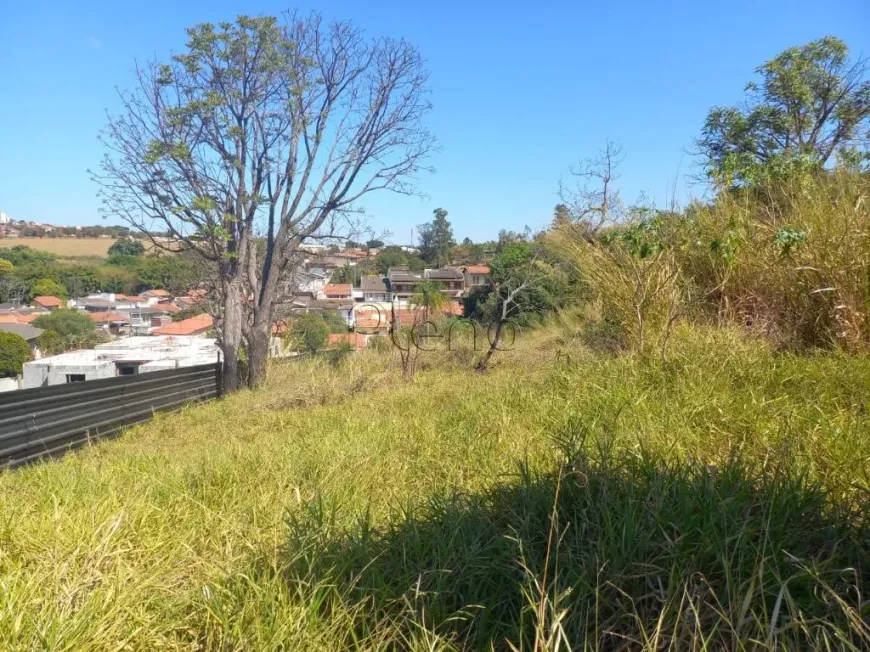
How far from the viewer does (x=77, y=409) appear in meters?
6.39

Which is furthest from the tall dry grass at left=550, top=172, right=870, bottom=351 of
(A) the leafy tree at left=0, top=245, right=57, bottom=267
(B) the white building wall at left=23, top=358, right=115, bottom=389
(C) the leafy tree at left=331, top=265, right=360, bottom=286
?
(A) the leafy tree at left=0, top=245, right=57, bottom=267

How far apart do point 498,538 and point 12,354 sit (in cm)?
2974

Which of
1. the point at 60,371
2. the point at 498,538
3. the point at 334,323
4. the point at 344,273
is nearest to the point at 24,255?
the point at 344,273

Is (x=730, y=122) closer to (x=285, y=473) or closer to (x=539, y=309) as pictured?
(x=539, y=309)

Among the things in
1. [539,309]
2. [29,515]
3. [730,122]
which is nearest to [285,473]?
→ [29,515]

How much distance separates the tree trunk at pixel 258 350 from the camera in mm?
10375

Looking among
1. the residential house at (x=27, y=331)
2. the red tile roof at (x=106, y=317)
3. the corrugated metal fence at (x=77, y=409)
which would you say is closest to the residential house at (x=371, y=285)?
the residential house at (x=27, y=331)

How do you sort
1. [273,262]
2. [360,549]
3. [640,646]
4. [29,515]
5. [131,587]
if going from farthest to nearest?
[273,262] < [29,515] < [360,549] < [131,587] < [640,646]

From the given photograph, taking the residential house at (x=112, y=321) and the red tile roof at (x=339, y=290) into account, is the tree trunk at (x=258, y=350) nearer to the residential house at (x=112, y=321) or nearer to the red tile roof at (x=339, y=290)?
the red tile roof at (x=339, y=290)

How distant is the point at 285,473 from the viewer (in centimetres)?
283

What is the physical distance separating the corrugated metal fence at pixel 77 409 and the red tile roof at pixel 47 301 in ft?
148

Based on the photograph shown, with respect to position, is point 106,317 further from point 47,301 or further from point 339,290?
point 339,290

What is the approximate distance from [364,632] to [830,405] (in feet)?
8.47

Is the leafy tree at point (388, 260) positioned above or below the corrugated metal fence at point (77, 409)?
above
